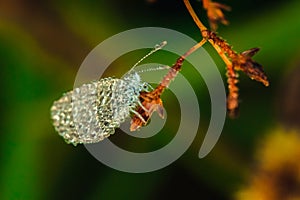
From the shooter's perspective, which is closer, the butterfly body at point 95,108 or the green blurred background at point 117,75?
the butterfly body at point 95,108

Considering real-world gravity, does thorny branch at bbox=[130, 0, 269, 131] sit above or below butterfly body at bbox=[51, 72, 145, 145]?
above

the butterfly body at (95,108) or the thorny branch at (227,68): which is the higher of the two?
the thorny branch at (227,68)

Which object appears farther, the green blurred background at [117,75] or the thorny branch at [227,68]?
the green blurred background at [117,75]

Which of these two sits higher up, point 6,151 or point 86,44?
point 86,44

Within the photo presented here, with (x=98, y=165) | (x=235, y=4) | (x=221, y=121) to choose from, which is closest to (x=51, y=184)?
(x=98, y=165)

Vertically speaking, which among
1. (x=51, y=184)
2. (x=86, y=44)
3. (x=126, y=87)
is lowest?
(x=51, y=184)

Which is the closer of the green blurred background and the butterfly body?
the butterfly body

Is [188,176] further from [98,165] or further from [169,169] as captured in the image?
[98,165]

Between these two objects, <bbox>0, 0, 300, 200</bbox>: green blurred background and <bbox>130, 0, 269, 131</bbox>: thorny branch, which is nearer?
<bbox>130, 0, 269, 131</bbox>: thorny branch
